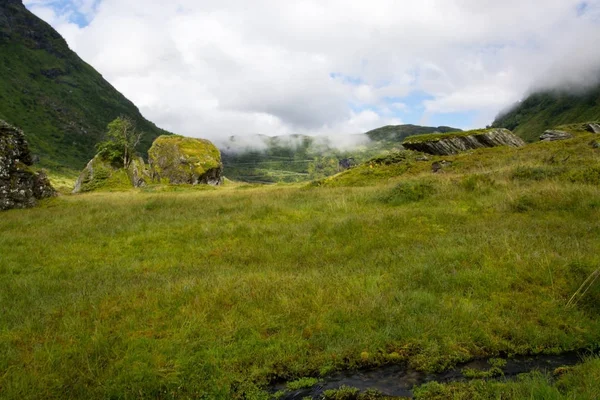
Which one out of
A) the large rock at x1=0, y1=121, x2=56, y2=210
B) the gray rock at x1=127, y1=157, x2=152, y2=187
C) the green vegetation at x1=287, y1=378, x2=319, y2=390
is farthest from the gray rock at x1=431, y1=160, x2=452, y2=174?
the gray rock at x1=127, y1=157, x2=152, y2=187

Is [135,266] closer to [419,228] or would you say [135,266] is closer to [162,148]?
[419,228]

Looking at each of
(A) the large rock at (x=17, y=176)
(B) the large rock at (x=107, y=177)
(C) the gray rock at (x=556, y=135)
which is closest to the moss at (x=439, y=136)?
(C) the gray rock at (x=556, y=135)


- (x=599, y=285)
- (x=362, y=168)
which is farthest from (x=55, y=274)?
(x=362, y=168)

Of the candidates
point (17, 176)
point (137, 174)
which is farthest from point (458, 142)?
point (137, 174)

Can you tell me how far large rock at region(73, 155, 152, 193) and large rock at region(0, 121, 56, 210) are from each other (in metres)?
23.2

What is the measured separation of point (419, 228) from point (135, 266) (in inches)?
350

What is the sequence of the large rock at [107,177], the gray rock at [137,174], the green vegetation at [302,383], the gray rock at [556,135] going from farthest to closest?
the gray rock at [137,174] < the large rock at [107,177] < the gray rock at [556,135] < the green vegetation at [302,383]

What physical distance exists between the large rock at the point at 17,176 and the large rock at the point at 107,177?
23245 millimetres

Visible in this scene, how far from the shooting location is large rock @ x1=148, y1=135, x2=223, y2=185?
51625mm

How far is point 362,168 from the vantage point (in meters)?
34.9

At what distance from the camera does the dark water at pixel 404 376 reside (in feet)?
15.7

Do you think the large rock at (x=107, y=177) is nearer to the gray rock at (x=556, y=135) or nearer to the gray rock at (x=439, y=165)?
the gray rock at (x=439, y=165)

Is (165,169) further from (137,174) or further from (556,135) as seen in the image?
(556,135)

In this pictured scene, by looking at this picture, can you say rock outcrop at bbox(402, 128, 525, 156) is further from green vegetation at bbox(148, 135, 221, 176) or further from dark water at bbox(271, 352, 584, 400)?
dark water at bbox(271, 352, 584, 400)
